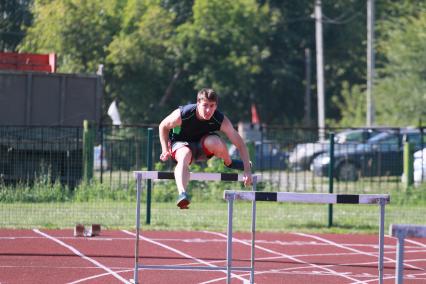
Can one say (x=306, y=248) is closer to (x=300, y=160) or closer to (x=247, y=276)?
(x=247, y=276)

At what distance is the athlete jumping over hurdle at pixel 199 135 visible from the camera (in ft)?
34.8

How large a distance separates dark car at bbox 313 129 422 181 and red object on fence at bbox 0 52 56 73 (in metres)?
7.58

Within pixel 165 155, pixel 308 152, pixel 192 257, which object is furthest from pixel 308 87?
pixel 165 155

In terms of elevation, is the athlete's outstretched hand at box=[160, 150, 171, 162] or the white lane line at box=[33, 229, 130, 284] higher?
the athlete's outstretched hand at box=[160, 150, 171, 162]

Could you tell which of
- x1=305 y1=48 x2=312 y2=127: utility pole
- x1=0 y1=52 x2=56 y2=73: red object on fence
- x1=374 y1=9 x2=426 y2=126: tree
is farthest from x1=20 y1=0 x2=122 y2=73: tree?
x1=0 y1=52 x2=56 y2=73: red object on fence

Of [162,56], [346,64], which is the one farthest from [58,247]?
[346,64]

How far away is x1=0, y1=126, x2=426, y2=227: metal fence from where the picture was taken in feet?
62.1

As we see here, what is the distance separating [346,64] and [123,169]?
123 ft

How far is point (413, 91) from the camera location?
41344 millimetres

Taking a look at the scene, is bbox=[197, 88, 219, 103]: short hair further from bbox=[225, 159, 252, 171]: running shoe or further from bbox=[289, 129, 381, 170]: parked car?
bbox=[289, 129, 381, 170]: parked car

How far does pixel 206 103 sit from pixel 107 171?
10.9 metres

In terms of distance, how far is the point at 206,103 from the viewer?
416 inches

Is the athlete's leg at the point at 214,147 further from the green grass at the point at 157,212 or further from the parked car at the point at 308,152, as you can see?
the parked car at the point at 308,152

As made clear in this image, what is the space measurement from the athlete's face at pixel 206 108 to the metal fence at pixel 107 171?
7.73 m
